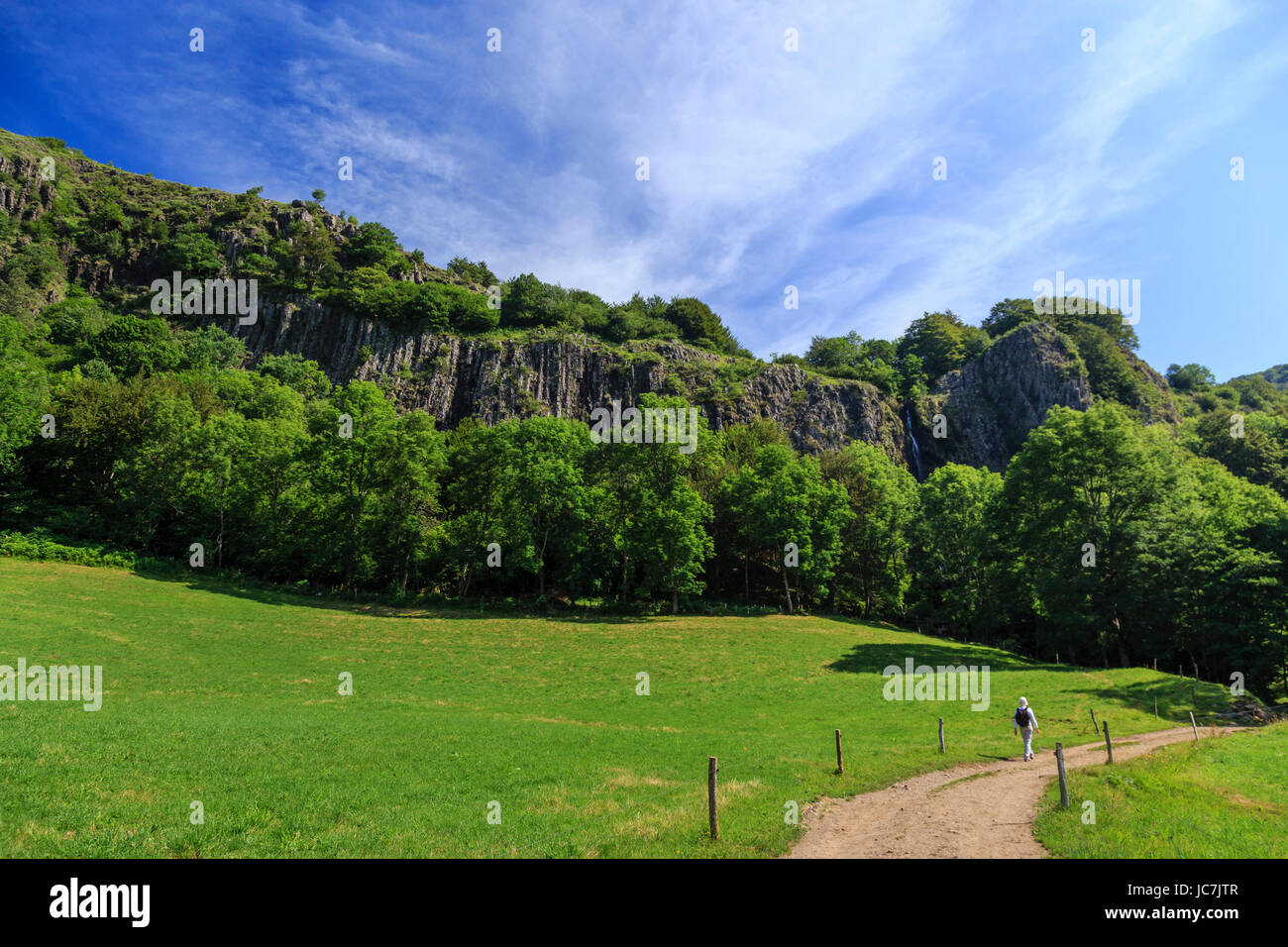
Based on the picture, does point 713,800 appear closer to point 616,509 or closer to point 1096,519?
point 1096,519

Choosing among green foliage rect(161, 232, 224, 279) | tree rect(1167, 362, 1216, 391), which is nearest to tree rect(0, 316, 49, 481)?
green foliage rect(161, 232, 224, 279)

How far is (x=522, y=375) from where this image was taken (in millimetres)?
93875

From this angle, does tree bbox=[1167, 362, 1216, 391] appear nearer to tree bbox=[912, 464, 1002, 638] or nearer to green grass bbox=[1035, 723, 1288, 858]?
tree bbox=[912, 464, 1002, 638]

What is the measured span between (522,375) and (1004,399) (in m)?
94.5

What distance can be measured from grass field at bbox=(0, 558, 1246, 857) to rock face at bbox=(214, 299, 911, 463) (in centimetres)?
5129

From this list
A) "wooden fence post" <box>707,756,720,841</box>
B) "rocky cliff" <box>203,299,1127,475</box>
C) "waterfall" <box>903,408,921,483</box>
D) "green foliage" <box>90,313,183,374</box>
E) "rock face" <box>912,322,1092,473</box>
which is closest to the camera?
"wooden fence post" <box>707,756,720,841</box>

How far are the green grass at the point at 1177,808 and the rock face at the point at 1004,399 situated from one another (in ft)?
325

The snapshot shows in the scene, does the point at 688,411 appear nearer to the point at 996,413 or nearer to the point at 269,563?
the point at 269,563

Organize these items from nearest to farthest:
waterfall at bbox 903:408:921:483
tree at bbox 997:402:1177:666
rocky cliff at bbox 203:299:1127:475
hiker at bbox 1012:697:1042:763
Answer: hiker at bbox 1012:697:1042:763 → tree at bbox 997:402:1177:666 → rocky cliff at bbox 203:299:1127:475 → waterfall at bbox 903:408:921:483

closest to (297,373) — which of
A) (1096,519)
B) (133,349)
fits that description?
(133,349)

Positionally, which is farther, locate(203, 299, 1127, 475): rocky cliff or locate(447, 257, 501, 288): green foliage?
locate(447, 257, 501, 288): green foliage

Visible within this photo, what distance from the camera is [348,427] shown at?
173ft

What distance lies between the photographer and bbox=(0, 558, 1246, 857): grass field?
35.6 ft
